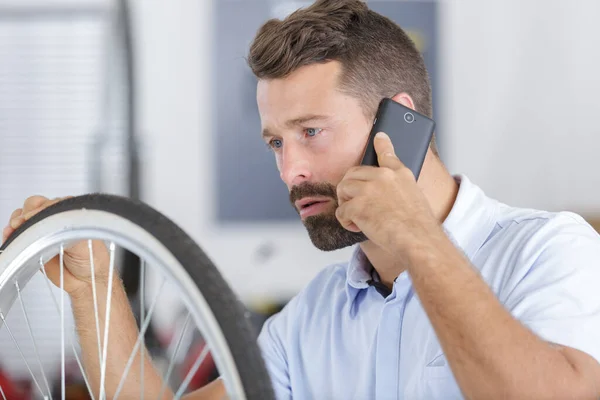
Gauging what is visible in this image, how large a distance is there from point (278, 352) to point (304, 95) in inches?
16.0

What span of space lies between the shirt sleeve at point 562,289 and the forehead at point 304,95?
1.07ft

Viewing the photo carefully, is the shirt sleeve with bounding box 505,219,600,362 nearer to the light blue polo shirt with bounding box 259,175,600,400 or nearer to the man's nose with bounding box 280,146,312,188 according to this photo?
the light blue polo shirt with bounding box 259,175,600,400

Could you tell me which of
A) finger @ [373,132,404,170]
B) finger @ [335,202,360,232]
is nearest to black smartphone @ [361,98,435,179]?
finger @ [373,132,404,170]

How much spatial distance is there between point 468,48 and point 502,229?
177cm

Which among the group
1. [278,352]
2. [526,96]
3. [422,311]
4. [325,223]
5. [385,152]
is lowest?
[278,352]

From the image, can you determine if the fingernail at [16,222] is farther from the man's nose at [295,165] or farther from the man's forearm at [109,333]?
the man's nose at [295,165]

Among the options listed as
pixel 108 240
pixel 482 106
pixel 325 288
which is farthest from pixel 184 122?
pixel 108 240

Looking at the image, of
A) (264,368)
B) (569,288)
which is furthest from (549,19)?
(264,368)

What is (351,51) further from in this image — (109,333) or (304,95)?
(109,333)

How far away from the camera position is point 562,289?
0.90 meters

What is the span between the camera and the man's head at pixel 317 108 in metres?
1.10

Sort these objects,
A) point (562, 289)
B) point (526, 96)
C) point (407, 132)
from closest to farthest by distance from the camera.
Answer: point (562, 289) < point (407, 132) < point (526, 96)

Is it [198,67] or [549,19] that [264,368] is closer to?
[198,67]

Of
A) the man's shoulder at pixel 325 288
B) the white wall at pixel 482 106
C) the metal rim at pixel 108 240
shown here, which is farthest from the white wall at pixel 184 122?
the metal rim at pixel 108 240
